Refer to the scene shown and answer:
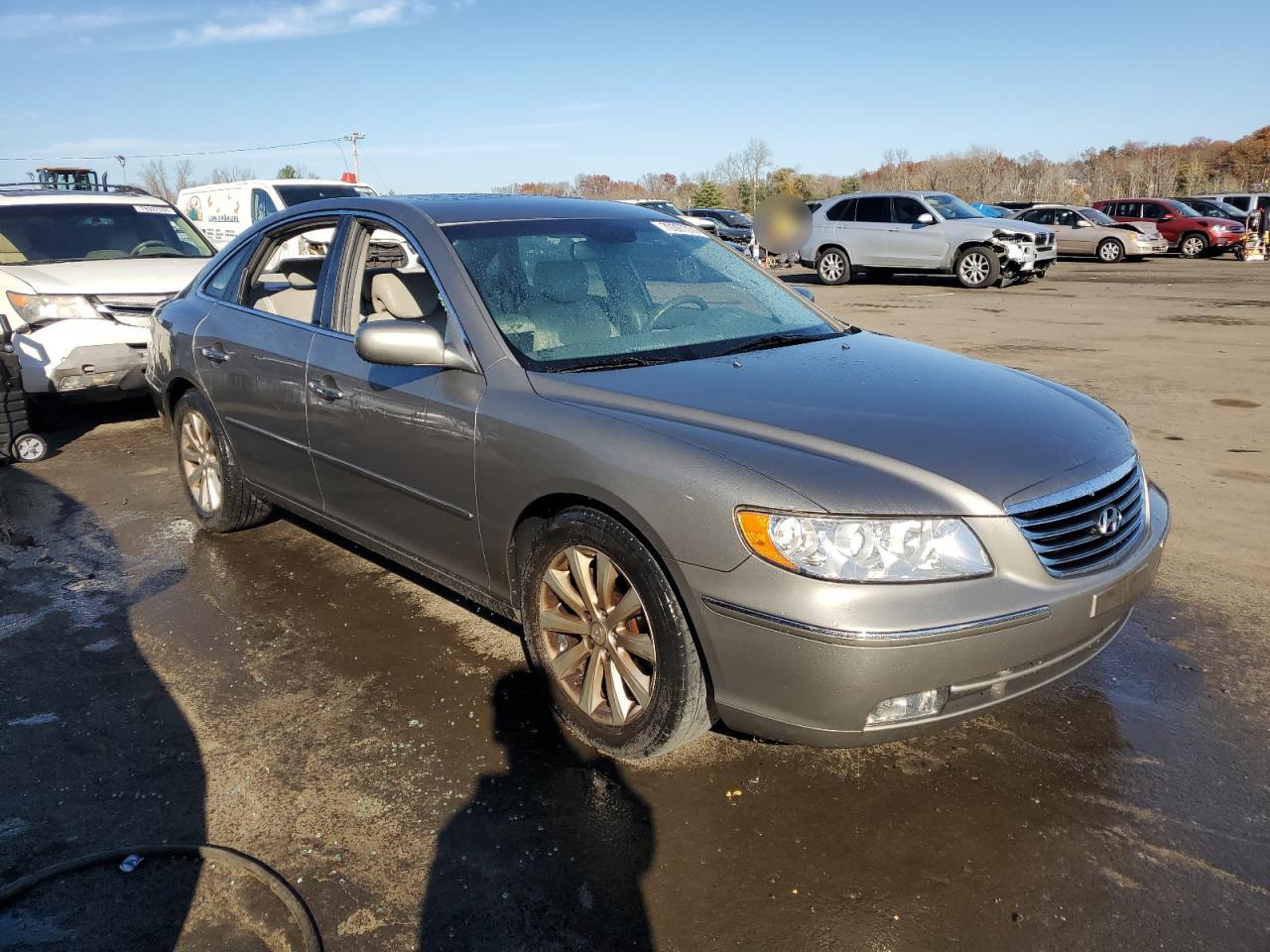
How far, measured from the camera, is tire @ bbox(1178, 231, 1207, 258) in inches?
1083

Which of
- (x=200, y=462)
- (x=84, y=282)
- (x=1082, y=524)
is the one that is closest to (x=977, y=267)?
(x=84, y=282)

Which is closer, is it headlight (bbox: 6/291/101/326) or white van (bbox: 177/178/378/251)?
headlight (bbox: 6/291/101/326)

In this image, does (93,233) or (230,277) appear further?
(93,233)

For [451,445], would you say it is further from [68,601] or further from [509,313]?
[68,601]

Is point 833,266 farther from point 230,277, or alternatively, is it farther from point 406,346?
point 406,346

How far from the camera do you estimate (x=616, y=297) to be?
375 centimetres

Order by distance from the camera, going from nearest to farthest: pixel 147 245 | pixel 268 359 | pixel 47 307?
pixel 268 359, pixel 47 307, pixel 147 245

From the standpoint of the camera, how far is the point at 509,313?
3.47m

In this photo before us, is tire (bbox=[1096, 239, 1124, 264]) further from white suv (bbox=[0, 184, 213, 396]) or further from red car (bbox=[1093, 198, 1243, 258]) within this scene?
white suv (bbox=[0, 184, 213, 396])

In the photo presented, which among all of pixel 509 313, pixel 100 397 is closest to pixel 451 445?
pixel 509 313

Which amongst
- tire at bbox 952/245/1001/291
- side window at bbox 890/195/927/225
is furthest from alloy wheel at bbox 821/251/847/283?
tire at bbox 952/245/1001/291

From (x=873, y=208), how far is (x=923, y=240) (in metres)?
1.32

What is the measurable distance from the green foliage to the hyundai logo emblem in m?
48.5

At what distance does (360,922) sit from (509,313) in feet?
6.47
